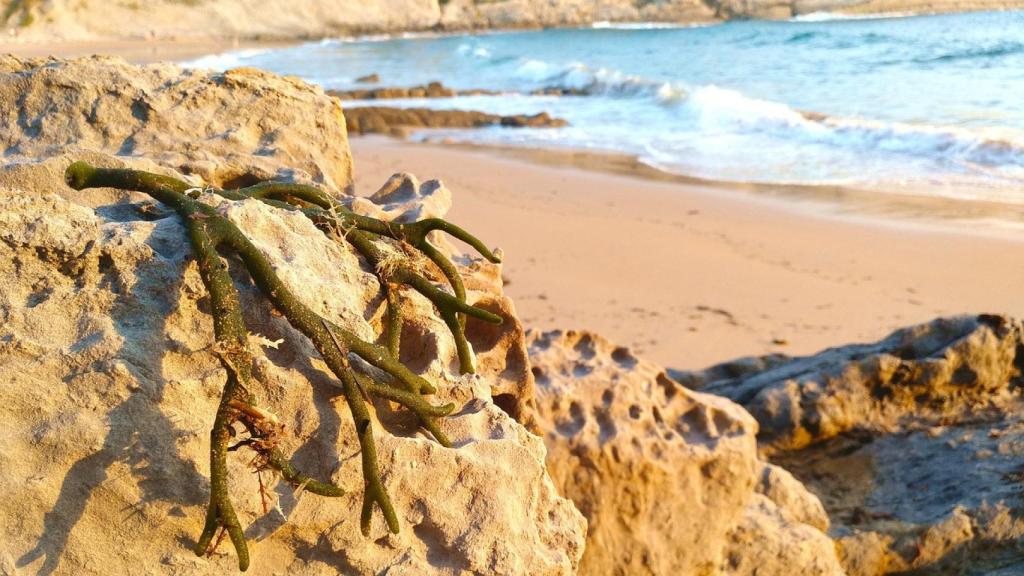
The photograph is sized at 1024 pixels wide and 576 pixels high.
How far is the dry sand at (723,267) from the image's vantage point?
5.63 m

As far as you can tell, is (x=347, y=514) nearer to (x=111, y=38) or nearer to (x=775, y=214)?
(x=775, y=214)

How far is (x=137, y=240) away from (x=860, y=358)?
3.27 m

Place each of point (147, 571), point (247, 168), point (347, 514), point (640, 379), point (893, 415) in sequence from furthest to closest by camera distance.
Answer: point (893, 415)
point (640, 379)
point (247, 168)
point (347, 514)
point (147, 571)

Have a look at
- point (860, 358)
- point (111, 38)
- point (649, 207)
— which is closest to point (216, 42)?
point (111, 38)

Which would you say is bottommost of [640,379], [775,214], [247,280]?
[775,214]

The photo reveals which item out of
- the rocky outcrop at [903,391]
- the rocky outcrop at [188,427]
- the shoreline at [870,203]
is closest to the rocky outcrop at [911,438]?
the rocky outcrop at [903,391]

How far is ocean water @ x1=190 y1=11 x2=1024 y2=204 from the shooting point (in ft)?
34.2

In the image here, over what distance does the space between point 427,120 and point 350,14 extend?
A: 43.6 m

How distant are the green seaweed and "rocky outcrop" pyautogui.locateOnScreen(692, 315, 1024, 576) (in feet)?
6.42

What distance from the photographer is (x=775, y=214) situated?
26.9 feet

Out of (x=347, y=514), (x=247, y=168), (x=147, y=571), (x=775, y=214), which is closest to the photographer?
(x=147, y=571)

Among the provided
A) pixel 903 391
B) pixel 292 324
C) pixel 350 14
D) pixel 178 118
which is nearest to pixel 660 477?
pixel 903 391

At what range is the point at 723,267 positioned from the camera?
670cm

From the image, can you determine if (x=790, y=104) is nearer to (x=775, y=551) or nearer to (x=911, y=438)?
(x=911, y=438)
